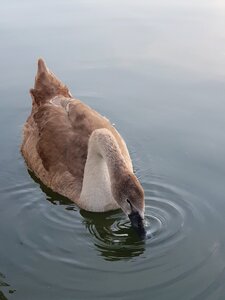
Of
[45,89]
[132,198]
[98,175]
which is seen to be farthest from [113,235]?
[45,89]

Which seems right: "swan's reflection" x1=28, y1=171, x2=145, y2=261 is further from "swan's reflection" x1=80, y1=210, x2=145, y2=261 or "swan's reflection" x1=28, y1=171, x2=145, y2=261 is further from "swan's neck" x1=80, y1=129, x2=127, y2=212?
"swan's neck" x1=80, y1=129, x2=127, y2=212

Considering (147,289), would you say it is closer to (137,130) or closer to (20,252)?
(20,252)

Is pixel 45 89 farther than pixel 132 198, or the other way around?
pixel 45 89

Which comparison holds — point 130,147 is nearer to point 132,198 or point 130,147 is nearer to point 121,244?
point 121,244

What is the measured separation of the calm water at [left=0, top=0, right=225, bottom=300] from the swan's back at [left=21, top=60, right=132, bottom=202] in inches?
10.5

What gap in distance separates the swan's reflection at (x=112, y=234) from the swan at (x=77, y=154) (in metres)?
0.13

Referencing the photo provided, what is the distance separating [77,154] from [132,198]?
81.3 inches

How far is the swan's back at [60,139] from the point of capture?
29.2 ft

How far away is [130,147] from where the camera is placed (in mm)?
10039

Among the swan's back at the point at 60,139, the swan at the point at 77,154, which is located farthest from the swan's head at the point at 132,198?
the swan's back at the point at 60,139

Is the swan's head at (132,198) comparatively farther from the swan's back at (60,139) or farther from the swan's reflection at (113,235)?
the swan's back at (60,139)

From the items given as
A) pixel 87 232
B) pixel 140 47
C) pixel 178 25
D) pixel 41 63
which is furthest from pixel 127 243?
pixel 178 25

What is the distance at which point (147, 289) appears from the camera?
6617 mm

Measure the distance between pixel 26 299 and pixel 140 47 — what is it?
8675mm
